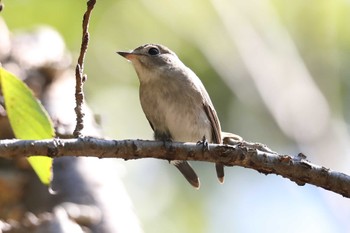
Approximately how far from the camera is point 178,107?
4.45 meters

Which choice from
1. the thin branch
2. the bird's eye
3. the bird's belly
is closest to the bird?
the bird's belly

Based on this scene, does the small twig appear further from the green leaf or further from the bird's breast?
the bird's breast

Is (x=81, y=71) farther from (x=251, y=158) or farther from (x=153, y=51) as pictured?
(x=153, y=51)

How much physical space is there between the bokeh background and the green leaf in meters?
2.36

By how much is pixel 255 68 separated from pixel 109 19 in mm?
2393

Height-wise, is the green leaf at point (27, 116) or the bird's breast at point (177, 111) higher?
the bird's breast at point (177, 111)

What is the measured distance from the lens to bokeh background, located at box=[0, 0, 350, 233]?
5.77 metres

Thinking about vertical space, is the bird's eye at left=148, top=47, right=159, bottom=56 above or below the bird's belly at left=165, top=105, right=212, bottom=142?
above

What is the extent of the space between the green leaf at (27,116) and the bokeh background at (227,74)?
7.74ft

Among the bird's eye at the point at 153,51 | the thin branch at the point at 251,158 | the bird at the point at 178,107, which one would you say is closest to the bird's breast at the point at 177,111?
the bird at the point at 178,107

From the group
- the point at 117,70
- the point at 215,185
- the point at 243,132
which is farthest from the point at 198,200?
the point at 117,70

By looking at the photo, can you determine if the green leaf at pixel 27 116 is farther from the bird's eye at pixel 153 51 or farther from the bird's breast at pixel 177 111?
the bird's eye at pixel 153 51

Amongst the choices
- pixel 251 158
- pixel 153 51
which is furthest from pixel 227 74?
pixel 251 158

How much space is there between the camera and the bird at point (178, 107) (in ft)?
14.6
